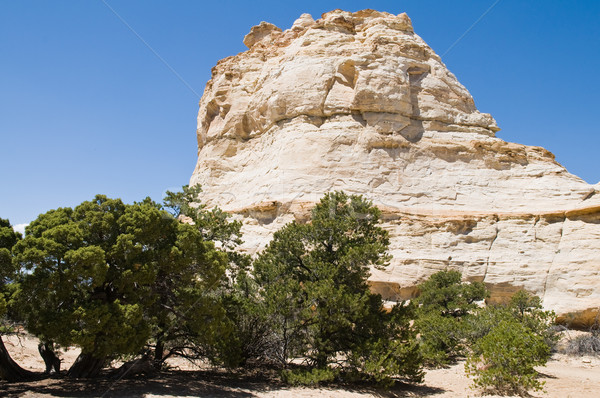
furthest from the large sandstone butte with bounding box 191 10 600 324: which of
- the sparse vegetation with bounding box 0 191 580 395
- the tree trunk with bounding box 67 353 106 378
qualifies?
the tree trunk with bounding box 67 353 106 378

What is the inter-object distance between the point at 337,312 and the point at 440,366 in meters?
6.81

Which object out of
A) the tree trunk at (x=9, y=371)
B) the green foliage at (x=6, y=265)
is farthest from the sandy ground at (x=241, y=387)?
the green foliage at (x=6, y=265)

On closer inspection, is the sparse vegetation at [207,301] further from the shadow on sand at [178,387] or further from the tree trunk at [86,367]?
the shadow on sand at [178,387]

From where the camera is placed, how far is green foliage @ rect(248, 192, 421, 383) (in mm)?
12430

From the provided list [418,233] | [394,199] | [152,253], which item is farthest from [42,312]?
[394,199]

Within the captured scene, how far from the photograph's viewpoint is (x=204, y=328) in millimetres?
11125

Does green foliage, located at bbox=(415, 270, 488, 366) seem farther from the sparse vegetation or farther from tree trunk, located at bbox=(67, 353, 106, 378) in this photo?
tree trunk, located at bbox=(67, 353, 106, 378)

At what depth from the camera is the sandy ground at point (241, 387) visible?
10367 mm

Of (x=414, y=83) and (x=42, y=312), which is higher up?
(x=414, y=83)

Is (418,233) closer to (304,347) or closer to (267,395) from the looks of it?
(304,347)

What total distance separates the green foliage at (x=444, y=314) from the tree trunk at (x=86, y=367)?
10.6 m

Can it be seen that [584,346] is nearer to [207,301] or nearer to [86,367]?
[207,301]

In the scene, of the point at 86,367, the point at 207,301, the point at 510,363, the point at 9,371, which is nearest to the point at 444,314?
the point at 510,363

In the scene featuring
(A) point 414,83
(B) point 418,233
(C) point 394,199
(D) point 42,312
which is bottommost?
(D) point 42,312
